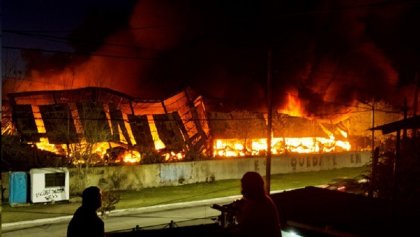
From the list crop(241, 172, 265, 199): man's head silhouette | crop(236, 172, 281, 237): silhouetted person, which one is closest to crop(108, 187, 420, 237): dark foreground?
crop(236, 172, 281, 237): silhouetted person

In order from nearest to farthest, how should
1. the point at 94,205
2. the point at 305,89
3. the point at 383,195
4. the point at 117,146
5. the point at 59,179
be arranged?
the point at 94,205
the point at 383,195
the point at 59,179
the point at 117,146
the point at 305,89

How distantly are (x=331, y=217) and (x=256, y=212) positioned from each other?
1.82 metres

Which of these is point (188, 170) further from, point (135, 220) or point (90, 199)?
point (90, 199)

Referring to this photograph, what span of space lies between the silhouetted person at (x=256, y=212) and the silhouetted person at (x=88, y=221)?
1596 mm

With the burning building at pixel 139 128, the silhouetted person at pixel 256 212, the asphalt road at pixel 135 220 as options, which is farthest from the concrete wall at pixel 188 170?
the silhouetted person at pixel 256 212

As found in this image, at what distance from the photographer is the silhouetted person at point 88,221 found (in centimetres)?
488

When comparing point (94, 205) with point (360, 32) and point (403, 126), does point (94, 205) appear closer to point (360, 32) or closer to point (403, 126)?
point (403, 126)

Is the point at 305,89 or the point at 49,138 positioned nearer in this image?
the point at 49,138

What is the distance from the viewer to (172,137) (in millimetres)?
31453

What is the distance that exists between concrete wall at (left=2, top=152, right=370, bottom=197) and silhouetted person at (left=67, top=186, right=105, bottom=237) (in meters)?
17.8

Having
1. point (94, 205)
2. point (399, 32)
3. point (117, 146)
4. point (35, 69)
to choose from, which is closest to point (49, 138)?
point (117, 146)

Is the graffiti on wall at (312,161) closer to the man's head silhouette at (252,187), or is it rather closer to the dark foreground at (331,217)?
the dark foreground at (331,217)

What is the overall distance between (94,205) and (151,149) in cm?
2389

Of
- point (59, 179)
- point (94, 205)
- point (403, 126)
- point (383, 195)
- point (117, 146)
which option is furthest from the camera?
point (117, 146)
